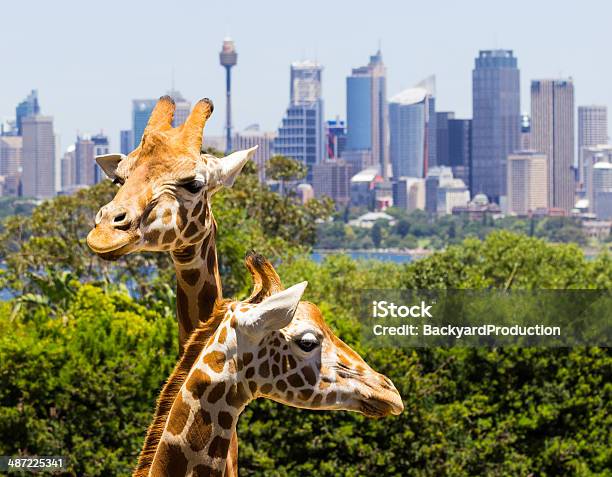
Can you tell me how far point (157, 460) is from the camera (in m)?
8.12

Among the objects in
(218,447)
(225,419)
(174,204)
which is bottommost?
(218,447)

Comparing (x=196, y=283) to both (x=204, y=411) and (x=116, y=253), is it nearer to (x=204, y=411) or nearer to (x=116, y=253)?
(x=116, y=253)

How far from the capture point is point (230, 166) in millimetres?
9375

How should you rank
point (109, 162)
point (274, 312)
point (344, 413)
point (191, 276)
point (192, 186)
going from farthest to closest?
point (344, 413) → point (191, 276) → point (109, 162) → point (192, 186) → point (274, 312)

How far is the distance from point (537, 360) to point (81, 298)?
11557 millimetres

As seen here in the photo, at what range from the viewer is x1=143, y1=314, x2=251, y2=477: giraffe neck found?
8.01m

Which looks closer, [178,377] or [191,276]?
[178,377]

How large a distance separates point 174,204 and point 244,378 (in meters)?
1.49

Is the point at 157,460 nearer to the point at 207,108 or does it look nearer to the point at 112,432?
the point at 207,108

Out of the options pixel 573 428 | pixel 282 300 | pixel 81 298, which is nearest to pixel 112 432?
pixel 573 428

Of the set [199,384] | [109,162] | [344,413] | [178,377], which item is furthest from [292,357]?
[344,413]

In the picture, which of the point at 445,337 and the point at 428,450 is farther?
the point at 445,337

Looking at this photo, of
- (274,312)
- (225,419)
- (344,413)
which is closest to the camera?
(274,312)

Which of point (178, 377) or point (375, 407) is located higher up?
point (178, 377)
